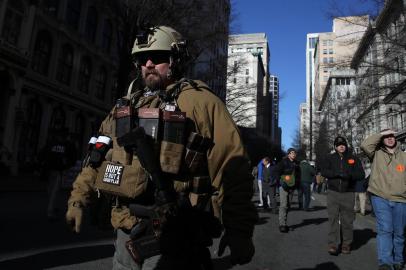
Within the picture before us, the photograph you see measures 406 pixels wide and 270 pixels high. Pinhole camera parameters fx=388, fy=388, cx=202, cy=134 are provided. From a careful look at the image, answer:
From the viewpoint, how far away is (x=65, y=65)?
25656 mm

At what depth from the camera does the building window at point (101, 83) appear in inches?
1175

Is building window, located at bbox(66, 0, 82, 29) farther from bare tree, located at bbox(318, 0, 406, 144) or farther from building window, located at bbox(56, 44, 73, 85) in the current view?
bare tree, located at bbox(318, 0, 406, 144)

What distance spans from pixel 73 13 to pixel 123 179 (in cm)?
2701

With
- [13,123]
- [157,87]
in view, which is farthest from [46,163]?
[13,123]

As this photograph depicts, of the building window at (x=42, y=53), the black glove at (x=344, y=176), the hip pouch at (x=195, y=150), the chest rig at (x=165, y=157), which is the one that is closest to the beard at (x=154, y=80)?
the chest rig at (x=165, y=157)

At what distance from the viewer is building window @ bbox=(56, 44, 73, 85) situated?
24997 millimetres

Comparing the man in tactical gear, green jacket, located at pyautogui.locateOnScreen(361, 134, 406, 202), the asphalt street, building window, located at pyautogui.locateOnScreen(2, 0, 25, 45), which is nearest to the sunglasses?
the man in tactical gear

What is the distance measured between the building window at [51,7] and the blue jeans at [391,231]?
910 inches

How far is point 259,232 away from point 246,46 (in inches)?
6045

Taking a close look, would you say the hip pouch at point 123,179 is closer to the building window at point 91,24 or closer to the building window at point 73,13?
the building window at point 73,13

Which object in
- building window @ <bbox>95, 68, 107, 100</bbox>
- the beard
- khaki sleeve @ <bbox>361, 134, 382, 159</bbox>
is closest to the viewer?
the beard

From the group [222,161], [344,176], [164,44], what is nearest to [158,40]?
[164,44]

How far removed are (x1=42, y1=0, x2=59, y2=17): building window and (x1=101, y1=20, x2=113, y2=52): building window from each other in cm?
578

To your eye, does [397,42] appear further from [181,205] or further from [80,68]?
[80,68]
